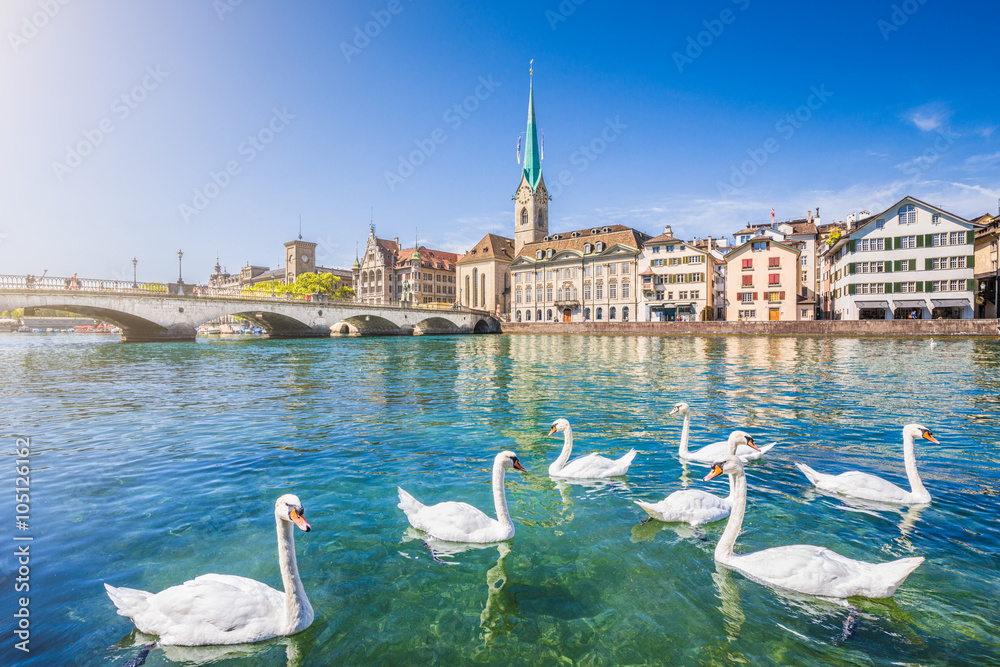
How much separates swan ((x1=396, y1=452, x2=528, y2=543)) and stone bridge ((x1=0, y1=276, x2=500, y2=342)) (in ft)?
155

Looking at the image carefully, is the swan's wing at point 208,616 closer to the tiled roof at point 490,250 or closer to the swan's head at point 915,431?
the swan's head at point 915,431

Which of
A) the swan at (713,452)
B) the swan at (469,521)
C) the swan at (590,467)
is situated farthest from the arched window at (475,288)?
the swan at (469,521)

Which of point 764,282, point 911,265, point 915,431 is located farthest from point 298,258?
point 915,431

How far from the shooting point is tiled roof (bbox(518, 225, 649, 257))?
83.2 meters

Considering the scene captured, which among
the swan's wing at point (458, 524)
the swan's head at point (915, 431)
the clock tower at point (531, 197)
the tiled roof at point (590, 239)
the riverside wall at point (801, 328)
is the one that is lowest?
the swan's wing at point (458, 524)

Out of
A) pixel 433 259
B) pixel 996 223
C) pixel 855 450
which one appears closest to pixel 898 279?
pixel 996 223

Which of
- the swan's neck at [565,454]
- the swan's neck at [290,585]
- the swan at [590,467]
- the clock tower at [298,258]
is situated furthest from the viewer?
the clock tower at [298,258]

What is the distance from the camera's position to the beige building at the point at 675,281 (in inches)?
2808

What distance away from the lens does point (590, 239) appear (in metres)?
88.4

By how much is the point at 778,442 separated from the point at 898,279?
2297 inches

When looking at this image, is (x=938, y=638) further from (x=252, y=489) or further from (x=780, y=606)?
(x=252, y=489)

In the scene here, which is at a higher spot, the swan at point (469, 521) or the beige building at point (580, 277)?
the beige building at point (580, 277)

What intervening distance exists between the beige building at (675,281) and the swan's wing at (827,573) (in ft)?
234

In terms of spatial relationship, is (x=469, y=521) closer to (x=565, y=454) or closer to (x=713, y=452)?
(x=565, y=454)
